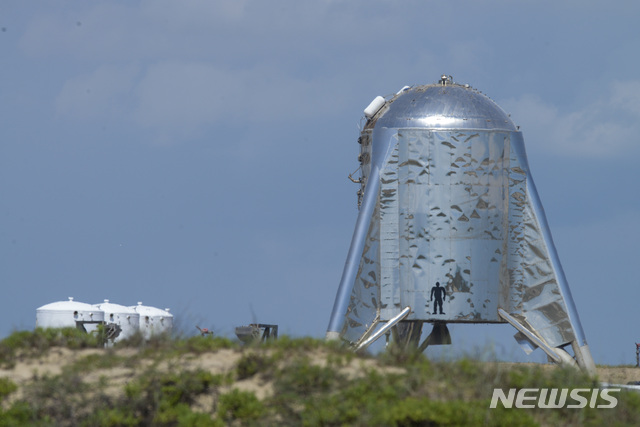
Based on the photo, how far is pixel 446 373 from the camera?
18.7m

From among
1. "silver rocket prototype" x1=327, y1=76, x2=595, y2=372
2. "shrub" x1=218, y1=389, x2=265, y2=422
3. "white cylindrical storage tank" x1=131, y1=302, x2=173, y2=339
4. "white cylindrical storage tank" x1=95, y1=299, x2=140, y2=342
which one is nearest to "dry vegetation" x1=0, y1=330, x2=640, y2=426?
"shrub" x1=218, y1=389, x2=265, y2=422

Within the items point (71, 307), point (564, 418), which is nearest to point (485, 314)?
point (564, 418)

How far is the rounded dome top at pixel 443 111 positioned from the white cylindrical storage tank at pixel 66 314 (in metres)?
15.1

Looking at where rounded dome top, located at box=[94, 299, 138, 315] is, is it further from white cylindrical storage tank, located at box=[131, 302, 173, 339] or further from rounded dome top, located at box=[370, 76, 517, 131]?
rounded dome top, located at box=[370, 76, 517, 131]

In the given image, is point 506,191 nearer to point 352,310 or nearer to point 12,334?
point 352,310

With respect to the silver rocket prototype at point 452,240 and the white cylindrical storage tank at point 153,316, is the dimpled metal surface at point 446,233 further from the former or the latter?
the white cylindrical storage tank at point 153,316

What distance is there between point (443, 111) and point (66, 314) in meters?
18.6

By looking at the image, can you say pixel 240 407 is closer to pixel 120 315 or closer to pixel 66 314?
pixel 66 314

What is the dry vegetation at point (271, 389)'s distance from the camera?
16.9 m

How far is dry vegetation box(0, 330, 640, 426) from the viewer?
55.5ft

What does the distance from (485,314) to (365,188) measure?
18.2 feet

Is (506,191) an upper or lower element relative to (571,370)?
upper

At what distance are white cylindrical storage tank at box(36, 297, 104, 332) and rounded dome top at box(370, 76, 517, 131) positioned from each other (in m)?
15.1

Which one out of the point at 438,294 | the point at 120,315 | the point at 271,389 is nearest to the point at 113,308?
the point at 120,315
